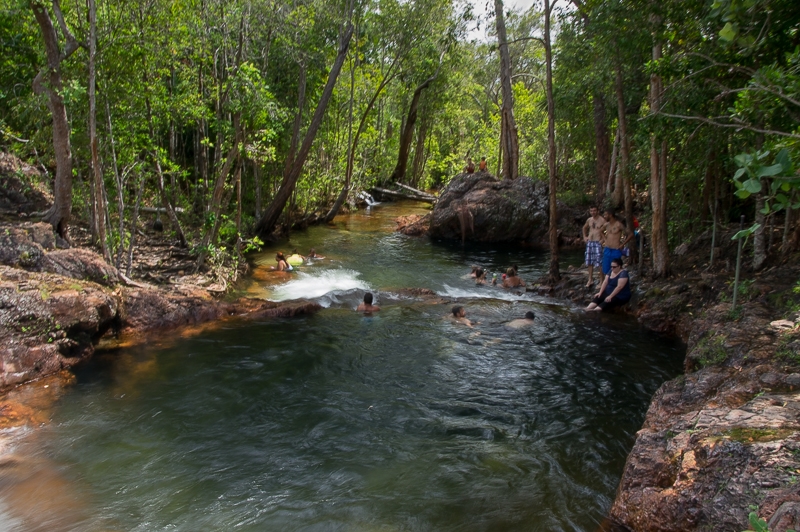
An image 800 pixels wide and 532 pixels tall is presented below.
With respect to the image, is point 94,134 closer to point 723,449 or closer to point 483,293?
point 483,293

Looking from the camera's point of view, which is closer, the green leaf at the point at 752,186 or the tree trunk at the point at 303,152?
the green leaf at the point at 752,186

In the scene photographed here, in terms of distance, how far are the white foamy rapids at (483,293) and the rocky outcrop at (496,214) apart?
23.2ft

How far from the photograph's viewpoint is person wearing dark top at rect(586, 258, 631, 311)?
39.1 feet

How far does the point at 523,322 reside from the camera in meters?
11.3

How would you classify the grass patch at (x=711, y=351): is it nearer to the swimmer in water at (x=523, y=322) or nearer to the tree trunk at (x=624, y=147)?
the swimmer in water at (x=523, y=322)

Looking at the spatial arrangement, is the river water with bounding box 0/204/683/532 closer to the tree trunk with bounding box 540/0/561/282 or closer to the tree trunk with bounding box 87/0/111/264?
the tree trunk with bounding box 540/0/561/282

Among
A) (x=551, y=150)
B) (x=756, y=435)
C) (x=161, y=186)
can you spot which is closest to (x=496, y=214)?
(x=551, y=150)

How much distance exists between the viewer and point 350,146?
2303 centimetres

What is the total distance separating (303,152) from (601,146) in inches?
422

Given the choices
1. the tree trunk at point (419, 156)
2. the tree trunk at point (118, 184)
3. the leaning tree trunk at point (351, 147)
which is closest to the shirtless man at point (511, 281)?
the tree trunk at point (118, 184)

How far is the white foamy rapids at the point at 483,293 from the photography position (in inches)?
548

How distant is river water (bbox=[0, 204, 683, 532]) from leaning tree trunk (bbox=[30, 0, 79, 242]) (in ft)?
10.9

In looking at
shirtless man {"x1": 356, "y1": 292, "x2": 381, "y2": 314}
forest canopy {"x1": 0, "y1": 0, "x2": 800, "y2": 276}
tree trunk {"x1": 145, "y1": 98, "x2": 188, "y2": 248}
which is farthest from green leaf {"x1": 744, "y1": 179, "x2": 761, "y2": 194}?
tree trunk {"x1": 145, "y1": 98, "x2": 188, "y2": 248}

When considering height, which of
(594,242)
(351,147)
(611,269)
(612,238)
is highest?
(351,147)
